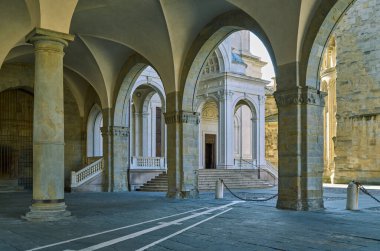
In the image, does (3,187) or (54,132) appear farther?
(3,187)

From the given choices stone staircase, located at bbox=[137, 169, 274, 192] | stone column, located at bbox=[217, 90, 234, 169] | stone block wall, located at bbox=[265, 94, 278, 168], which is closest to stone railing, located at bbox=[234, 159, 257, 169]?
stone column, located at bbox=[217, 90, 234, 169]

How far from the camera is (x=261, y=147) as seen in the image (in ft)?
83.5

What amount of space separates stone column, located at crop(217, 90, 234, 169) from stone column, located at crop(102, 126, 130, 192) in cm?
621

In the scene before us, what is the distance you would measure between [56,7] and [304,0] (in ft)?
19.8

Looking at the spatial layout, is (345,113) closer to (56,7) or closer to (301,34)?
(301,34)

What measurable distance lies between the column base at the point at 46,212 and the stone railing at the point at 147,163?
40.4 feet

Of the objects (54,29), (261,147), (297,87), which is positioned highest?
(54,29)

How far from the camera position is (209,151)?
3045 cm

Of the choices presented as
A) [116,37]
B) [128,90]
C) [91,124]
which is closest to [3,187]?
[91,124]

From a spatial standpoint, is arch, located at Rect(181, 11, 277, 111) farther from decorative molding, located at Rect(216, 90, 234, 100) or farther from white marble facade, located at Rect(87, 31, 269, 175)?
decorative molding, located at Rect(216, 90, 234, 100)

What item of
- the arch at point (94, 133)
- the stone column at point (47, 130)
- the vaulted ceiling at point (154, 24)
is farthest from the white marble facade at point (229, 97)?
the stone column at point (47, 130)

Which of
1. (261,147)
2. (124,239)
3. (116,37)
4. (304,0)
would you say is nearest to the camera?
(124,239)

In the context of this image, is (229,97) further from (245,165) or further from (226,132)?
(245,165)

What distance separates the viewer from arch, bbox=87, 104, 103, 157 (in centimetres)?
2351
